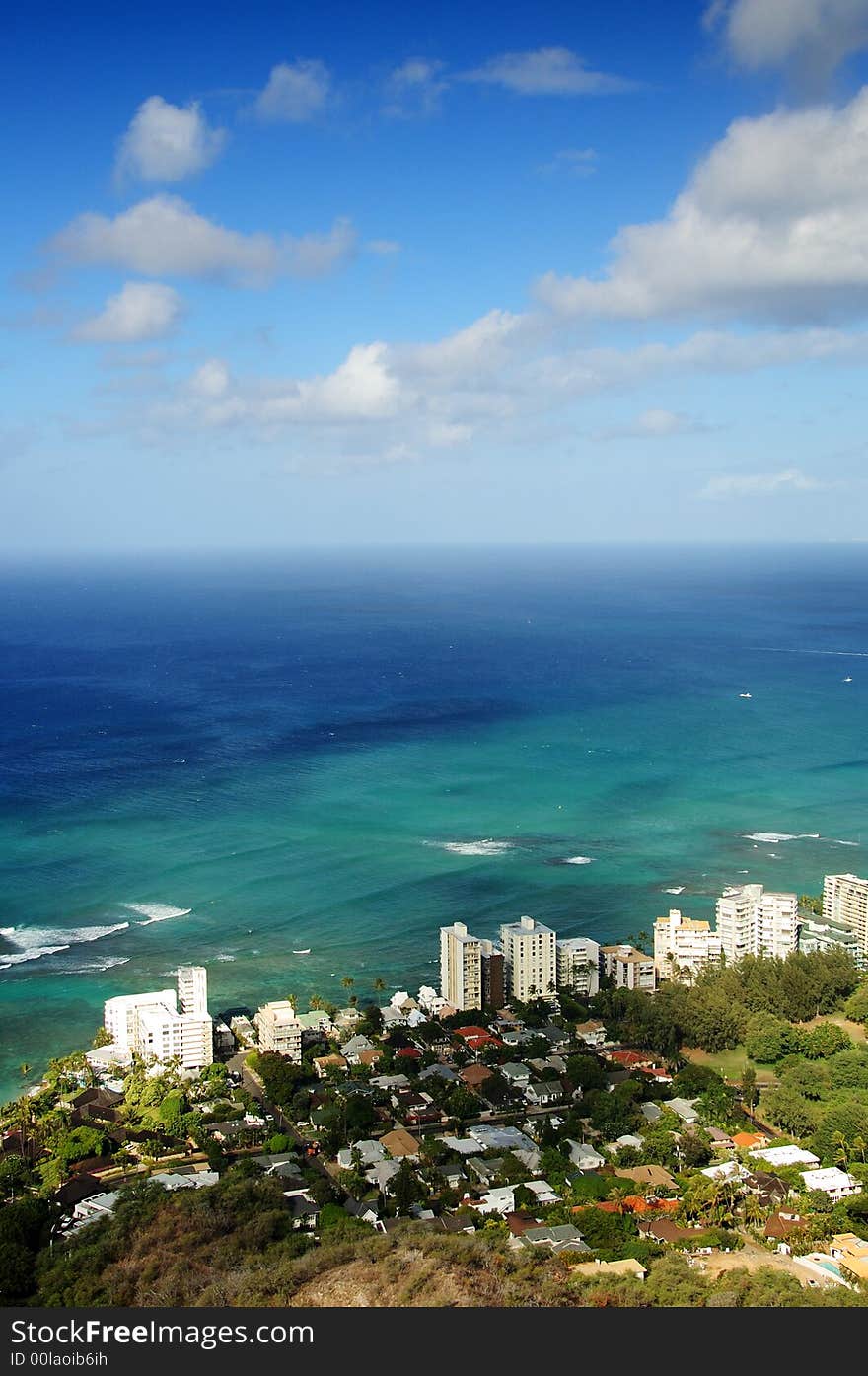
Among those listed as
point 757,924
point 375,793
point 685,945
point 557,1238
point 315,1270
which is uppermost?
point 375,793

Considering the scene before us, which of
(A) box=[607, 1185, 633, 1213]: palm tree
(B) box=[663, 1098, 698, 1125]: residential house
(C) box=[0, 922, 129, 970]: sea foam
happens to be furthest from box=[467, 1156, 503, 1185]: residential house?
(C) box=[0, 922, 129, 970]: sea foam

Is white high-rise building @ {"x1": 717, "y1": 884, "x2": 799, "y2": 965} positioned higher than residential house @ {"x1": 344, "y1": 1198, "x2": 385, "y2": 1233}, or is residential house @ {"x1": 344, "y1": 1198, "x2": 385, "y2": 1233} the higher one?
white high-rise building @ {"x1": 717, "y1": 884, "x2": 799, "y2": 965}

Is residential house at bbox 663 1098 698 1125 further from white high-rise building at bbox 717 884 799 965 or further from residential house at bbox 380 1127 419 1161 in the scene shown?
white high-rise building at bbox 717 884 799 965

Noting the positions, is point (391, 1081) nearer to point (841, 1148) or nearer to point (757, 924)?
point (841, 1148)

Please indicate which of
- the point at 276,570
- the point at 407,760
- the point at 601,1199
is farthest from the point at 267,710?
the point at 276,570

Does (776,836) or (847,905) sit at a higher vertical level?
(776,836)

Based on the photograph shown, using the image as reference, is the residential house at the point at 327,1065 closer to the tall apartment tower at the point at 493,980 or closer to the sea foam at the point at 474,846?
the tall apartment tower at the point at 493,980

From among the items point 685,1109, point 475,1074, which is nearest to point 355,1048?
point 475,1074
